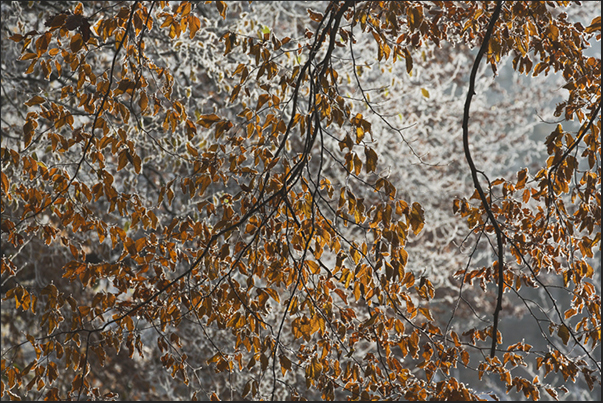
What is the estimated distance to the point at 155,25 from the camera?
14.1ft

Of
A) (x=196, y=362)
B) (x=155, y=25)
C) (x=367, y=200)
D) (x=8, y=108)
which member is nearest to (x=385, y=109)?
(x=367, y=200)

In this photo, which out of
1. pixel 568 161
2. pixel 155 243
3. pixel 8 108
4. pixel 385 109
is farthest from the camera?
pixel 385 109

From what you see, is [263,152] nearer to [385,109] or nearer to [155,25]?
[155,25]

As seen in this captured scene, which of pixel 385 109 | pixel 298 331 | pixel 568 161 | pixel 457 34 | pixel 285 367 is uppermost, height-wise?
pixel 385 109

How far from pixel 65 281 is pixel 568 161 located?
15.8ft

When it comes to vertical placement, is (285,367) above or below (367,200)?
below

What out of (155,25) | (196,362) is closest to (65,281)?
(196,362)

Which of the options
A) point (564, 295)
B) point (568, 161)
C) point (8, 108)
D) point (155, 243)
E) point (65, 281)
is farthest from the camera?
point (564, 295)

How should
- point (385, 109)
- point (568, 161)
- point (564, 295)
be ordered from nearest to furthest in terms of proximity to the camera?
point (568, 161) → point (385, 109) → point (564, 295)

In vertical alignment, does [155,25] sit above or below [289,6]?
below

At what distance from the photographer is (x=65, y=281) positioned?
5379 millimetres

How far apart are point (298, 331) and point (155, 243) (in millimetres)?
748

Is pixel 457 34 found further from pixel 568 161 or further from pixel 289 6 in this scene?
pixel 289 6

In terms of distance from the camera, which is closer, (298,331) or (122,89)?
(122,89)
